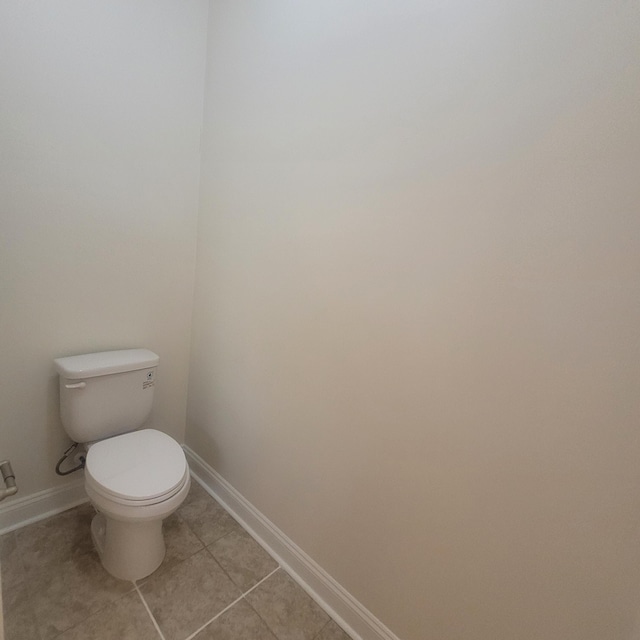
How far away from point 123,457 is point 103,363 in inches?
15.5

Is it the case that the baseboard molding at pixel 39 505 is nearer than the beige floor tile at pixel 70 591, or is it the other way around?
the beige floor tile at pixel 70 591

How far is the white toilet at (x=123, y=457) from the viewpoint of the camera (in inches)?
43.2

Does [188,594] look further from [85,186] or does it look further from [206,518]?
[85,186]

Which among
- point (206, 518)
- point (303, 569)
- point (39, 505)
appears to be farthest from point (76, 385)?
point (303, 569)

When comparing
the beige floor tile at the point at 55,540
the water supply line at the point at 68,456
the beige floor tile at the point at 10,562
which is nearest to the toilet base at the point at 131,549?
the beige floor tile at the point at 55,540

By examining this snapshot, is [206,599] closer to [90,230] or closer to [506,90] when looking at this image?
[90,230]

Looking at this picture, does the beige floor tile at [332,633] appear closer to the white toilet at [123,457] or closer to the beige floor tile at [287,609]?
the beige floor tile at [287,609]

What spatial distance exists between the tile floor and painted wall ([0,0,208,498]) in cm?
30

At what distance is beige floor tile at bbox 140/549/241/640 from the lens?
1.12 meters

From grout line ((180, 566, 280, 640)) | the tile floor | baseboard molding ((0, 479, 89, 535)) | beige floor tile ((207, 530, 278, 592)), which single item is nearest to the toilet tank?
baseboard molding ((0, 479, 89, 535))

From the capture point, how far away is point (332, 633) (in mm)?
1145

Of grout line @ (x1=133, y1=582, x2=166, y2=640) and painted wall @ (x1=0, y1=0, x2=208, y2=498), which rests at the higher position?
painted wall @ (x1=0, y1=0, x2=208, y2=498)

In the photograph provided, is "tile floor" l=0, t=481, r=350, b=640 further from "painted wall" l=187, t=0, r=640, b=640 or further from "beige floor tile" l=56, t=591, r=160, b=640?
"painted wall" l=187, t=0, r=640, b=640

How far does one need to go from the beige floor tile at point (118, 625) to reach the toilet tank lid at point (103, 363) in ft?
2.70
